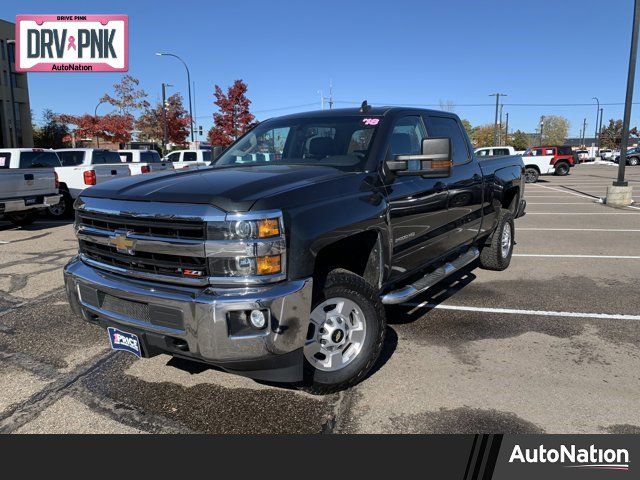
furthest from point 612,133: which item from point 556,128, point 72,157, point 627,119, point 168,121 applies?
point 72,157

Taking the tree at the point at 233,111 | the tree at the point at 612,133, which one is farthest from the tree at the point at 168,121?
the tree at the point at 612,133

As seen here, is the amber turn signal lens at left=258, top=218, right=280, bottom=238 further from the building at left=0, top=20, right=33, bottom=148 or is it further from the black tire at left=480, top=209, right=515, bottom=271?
the building at left=0, top=20, right=33, bottom=148

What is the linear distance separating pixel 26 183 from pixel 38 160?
848 mm

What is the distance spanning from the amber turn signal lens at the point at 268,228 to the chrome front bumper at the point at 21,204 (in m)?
9.59

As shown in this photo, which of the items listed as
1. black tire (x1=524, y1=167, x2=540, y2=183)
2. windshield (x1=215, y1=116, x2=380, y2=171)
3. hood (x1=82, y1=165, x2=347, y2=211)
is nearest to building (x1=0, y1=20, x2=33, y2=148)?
black tire (x1=524, y1=167, x2=540, y2=183)

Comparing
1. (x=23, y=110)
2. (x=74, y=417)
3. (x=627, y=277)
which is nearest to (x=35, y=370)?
(x=74, y=417)

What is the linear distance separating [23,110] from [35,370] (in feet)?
188

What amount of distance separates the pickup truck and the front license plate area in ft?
0.04

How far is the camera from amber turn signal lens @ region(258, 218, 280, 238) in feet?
8.84

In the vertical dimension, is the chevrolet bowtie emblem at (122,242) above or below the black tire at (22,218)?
above

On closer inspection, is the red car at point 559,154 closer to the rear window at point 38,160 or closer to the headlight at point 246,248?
the rear window at point 38,160

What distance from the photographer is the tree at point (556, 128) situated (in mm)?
106375

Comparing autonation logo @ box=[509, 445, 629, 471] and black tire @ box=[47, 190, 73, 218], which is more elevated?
black tire @ box=[47, 190, 73, 218]

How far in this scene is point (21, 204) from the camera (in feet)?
34.2
